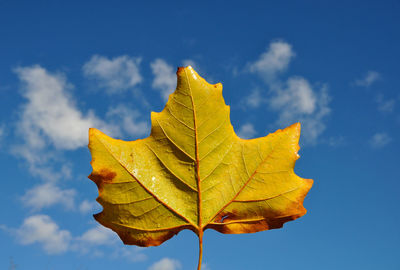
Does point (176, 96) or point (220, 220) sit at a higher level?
point (176, 96)

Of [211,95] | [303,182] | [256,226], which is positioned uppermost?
[211,95]

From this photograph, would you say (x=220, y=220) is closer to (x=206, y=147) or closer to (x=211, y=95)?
(x=206, y=147)

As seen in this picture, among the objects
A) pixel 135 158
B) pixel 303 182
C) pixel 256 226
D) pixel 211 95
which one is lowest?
pixel 256 226

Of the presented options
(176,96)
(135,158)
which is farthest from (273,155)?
(135,158)

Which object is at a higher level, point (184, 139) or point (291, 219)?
point (184, 139)

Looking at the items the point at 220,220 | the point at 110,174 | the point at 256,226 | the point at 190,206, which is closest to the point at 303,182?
the point at 256,226

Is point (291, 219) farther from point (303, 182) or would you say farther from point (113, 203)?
point (113, 203)
